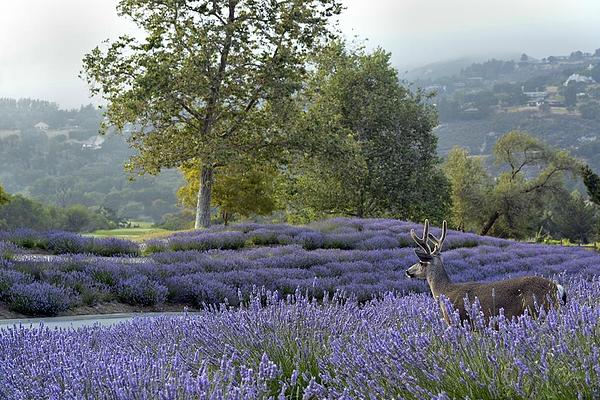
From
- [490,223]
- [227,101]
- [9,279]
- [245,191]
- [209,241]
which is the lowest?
[490,223]

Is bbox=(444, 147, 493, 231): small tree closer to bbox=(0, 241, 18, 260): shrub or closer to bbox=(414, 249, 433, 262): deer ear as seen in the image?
bbox=(0, 241, 18, 260): shrub

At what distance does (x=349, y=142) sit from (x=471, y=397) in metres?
23.7

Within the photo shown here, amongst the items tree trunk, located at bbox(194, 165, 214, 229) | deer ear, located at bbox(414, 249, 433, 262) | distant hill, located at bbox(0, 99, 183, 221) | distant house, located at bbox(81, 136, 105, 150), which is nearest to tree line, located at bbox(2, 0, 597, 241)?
tree trunk, located at bbox(194, 165, 214, 229)

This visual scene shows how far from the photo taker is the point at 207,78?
23188 mm

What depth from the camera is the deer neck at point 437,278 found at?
573 centimetres

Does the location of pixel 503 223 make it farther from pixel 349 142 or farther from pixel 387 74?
pixel 349 142

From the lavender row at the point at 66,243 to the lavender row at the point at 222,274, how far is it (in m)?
1.69

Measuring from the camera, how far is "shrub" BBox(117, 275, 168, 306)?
941cm

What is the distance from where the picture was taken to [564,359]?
2879mm

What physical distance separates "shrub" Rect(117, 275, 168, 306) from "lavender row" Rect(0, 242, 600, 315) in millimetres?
14

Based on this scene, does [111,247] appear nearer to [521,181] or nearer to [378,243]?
[378,243]

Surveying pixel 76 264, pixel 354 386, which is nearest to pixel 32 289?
pixel 76 264

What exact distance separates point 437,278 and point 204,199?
1908cm

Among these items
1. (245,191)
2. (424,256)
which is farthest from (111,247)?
(245,191)
